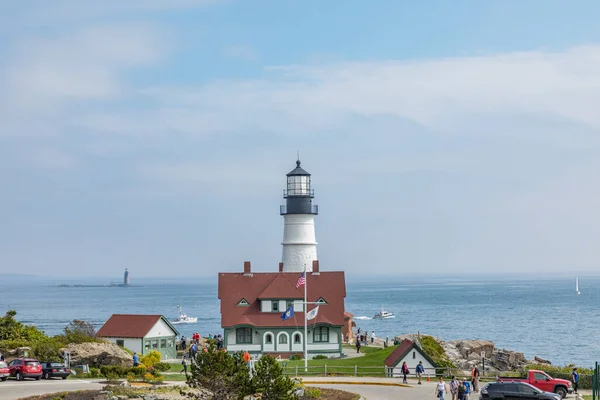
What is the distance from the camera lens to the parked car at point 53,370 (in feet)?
152

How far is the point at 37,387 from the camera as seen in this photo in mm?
41781

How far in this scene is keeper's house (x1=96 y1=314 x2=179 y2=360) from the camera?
59.3m

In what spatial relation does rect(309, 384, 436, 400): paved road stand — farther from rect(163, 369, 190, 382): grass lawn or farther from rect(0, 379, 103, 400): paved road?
rect(0, 379, 103, 400): paved road

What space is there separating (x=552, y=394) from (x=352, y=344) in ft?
112

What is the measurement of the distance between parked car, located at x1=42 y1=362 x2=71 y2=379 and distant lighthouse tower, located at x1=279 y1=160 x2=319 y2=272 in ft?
86.7

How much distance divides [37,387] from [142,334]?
1751 centimetres

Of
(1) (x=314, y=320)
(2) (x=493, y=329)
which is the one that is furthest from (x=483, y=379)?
(2) (x=493, y=329)

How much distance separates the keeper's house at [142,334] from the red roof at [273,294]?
4.45 m

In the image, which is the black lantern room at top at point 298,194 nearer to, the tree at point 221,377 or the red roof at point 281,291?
the red roof at point 281,291

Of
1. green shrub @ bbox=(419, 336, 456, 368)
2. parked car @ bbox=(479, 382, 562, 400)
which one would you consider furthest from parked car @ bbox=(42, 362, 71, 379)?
parked car @ bbox=(479, 382, 562, 400)

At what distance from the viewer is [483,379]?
47812 millimetres

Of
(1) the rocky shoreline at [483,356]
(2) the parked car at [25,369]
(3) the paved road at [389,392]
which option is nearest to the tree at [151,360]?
(2) the parked car at [25,369]

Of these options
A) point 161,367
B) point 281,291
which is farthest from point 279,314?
point 161,367

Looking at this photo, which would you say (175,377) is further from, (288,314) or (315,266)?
(315,266)
